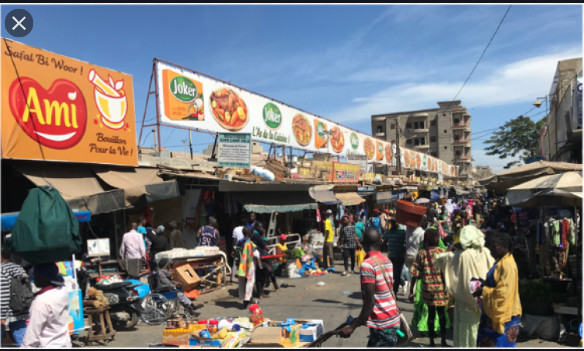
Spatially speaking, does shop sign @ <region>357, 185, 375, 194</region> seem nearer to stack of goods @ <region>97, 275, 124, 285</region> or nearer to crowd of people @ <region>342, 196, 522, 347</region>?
crowd of people @ <region>342, 196, 522, 347</region>

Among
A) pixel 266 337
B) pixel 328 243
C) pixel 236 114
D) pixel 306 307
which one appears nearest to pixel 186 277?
pixel 306 307

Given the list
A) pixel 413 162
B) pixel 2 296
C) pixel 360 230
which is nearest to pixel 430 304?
pixel 2 296

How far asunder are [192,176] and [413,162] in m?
36.7

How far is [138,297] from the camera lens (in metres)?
7.82

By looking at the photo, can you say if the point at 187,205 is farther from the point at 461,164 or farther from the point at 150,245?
the point at 461,164

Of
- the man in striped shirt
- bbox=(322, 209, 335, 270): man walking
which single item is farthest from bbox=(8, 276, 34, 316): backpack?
bbox=(322, 209, 335, 270): man walking

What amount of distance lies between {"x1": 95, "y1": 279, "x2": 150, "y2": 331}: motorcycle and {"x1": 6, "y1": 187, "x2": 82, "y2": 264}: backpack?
3.41 metres

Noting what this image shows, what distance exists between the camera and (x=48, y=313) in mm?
3750

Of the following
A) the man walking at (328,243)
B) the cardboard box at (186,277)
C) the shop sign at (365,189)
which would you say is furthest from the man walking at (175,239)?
the shop sign at (365,189)

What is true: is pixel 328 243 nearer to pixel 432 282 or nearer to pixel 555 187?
pixel 555 187

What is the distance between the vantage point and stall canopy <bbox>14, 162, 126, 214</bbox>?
333 inches

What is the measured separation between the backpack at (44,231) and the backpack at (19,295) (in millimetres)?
1532

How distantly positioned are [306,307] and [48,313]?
19.6 ft

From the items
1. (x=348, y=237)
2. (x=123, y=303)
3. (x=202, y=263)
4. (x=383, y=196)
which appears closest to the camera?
(x=123, y=303)
